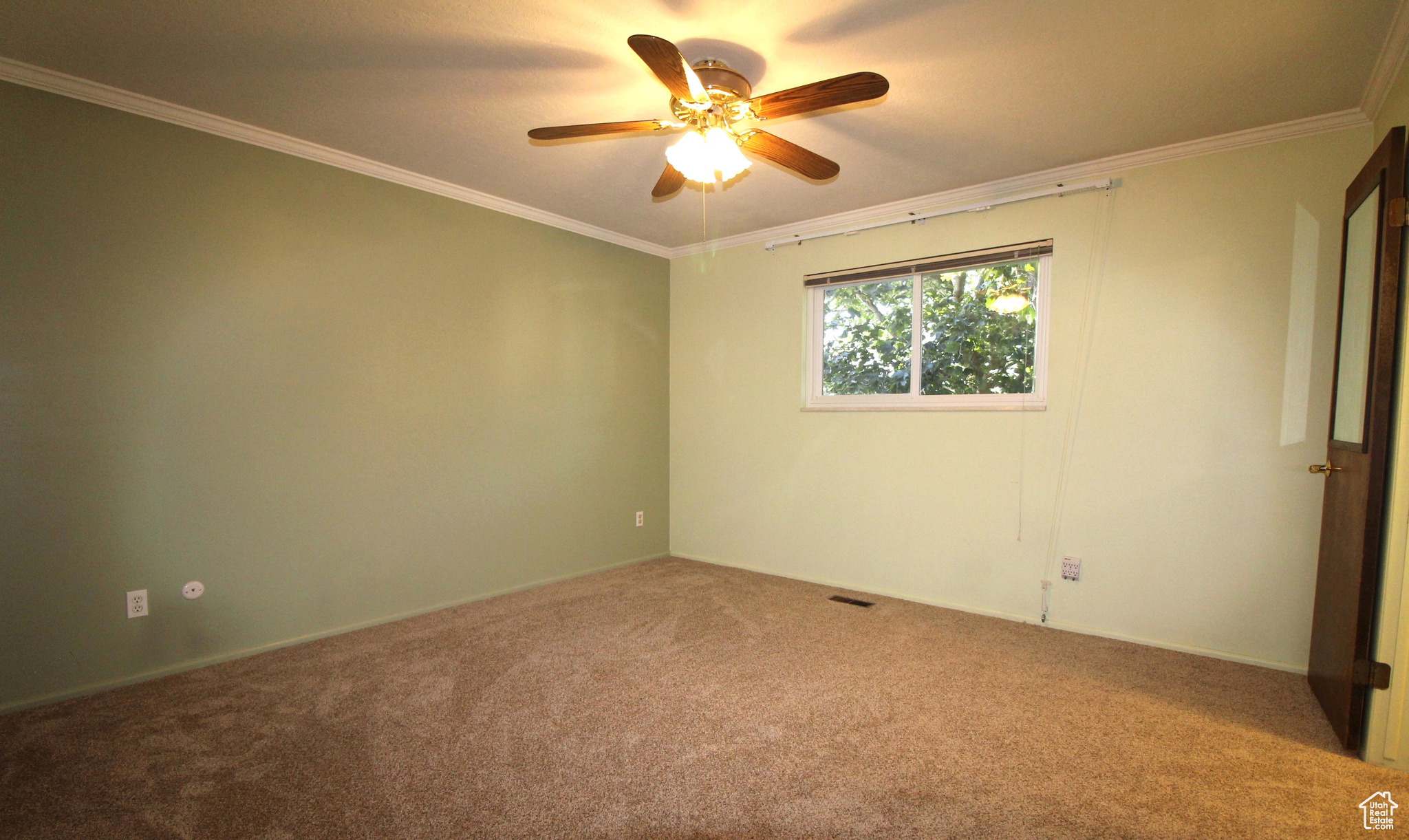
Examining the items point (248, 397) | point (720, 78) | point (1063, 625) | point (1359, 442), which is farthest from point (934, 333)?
point (248, 397)

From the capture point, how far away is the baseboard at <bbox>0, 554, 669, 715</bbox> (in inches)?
89.7

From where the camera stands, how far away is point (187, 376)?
8.49 ft

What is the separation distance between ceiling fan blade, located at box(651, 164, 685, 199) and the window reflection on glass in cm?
242

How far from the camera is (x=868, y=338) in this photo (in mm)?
3889

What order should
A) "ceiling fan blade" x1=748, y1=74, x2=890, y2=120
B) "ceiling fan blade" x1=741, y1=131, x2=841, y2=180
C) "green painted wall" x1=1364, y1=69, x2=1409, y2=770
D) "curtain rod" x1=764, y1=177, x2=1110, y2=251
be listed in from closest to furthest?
"ceiling fan blade" x1=748, y1=74, x2=890, y2=120 < "green painted wall" x1=1364, y1=69, x2=1409, y2=770 < "ceiling fan blade" x1=741, y1=131, x2=841, y2=180 < "curtain rod" x1=764, y1=177, x2=1110, y2=251

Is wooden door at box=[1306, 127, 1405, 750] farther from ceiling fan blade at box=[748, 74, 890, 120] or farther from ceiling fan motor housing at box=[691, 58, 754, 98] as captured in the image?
→ ceiling fan motor housing at box=[691, 58, 754, 98]

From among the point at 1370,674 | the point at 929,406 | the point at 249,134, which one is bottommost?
the point at 1370,674

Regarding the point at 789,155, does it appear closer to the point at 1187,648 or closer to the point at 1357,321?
the point at 1357,321

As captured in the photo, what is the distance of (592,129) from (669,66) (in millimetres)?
470

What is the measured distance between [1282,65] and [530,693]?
356 cm

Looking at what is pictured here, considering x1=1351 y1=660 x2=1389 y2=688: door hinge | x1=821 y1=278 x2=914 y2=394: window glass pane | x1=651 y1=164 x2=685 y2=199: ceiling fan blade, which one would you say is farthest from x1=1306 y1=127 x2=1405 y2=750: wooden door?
x1=651 y1=164 x2=685 y2=199: ceiling fan blade

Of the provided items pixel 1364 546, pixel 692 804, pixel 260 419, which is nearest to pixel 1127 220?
pixel 1364 546

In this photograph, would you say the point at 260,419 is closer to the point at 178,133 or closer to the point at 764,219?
the point at 178,133

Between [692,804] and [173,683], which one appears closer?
[692,804]
